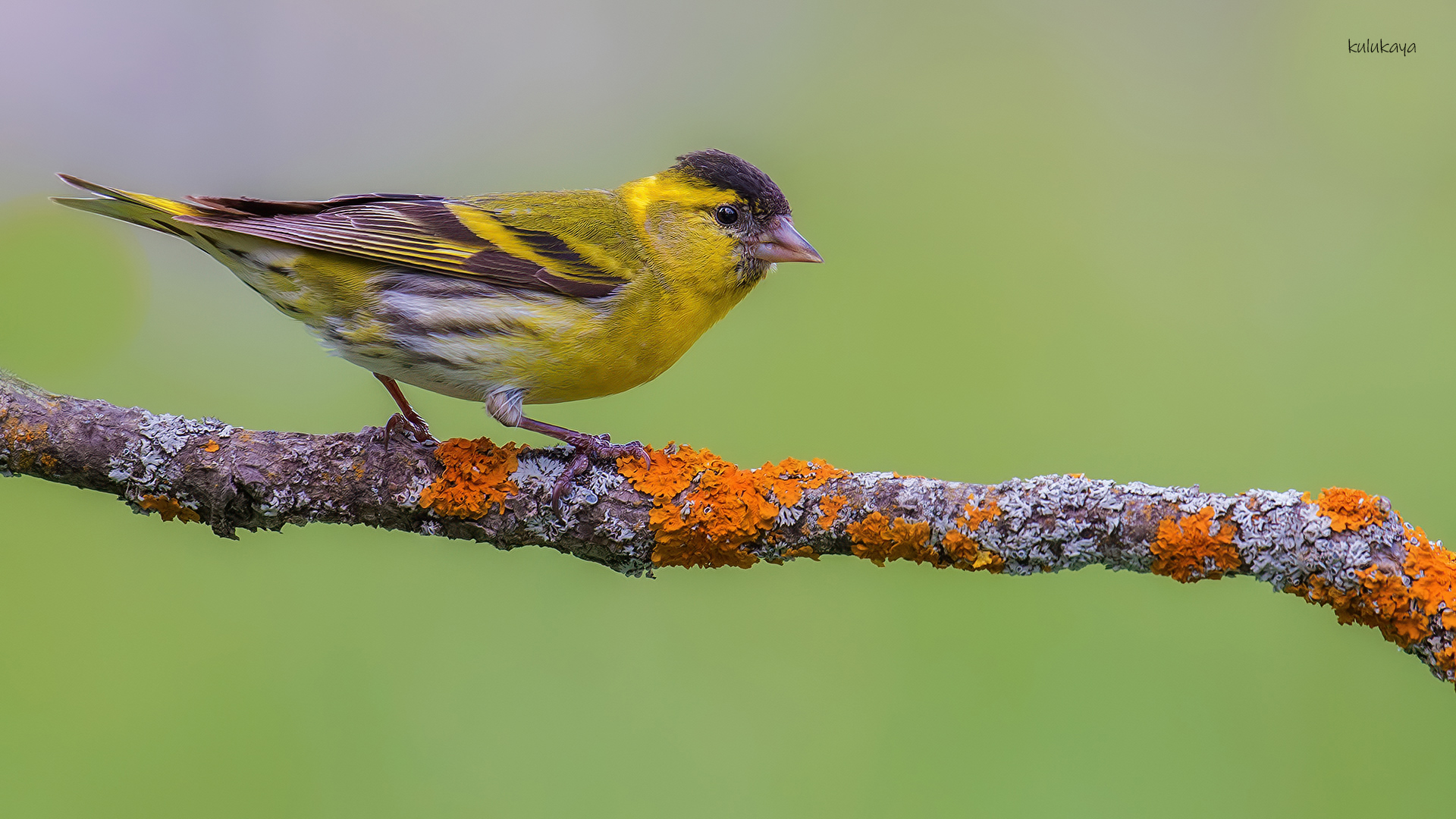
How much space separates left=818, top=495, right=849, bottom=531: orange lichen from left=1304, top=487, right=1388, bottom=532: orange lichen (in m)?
1.12

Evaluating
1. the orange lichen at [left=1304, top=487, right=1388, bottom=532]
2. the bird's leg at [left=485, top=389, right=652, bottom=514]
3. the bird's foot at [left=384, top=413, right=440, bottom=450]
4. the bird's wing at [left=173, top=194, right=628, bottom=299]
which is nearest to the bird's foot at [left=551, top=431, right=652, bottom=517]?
the bird's leg at [left=485, top=389, right=652, bottom=514]

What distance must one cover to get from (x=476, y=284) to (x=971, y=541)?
5.98 feet

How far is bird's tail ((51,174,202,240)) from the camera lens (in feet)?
9.74

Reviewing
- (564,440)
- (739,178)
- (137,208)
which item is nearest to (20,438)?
(137,208)

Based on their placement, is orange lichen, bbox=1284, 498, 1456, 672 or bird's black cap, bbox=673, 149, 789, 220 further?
bird's black cap, bbox=673, 149, 789, 220

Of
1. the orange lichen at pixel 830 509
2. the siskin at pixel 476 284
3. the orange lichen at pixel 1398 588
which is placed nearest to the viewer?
the orange lichen at pixel 1398 588

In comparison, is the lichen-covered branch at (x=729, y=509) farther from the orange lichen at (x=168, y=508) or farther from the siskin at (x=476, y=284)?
the siskin at (x=476, y=284)

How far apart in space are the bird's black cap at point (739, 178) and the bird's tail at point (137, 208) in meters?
1.71

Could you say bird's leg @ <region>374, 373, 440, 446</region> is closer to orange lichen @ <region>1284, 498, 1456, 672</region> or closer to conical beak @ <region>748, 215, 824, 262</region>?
conical beak @ <region>748, 215, 824, 262</region>

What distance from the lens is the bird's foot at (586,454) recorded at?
9.21 feet

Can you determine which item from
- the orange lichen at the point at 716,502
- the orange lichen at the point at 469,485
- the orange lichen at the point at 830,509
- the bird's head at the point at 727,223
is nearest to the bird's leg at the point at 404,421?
the orange lichen at the point at 469,485

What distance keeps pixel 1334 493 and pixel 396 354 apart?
2646mm

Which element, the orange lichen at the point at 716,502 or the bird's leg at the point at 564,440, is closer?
the orange lichen at the point at 716,502

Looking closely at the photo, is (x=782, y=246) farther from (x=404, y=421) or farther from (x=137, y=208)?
(x=137, y=208)
